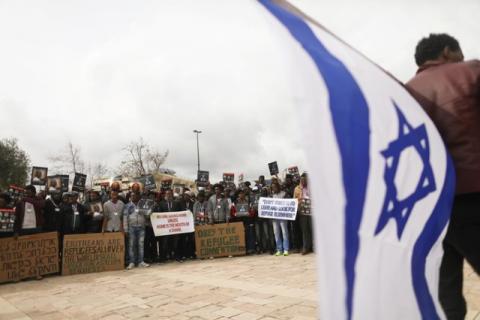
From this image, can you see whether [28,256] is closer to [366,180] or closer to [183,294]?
[183,294]

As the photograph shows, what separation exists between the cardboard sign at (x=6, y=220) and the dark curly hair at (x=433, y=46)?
29.7 ft

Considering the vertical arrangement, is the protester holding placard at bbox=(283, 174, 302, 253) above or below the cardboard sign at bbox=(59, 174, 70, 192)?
below

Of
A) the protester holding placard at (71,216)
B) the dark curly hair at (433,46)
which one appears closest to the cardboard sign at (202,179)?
the protester holding placard at (71,216)

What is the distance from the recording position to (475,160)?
183 cm

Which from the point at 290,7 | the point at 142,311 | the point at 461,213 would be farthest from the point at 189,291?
the point at 290,7

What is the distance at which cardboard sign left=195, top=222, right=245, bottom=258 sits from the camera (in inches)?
426

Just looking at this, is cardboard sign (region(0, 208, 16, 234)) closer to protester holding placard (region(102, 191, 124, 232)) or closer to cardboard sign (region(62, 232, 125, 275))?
cardboard sign (region(62, 232, 125, 275))

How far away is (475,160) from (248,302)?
142 inches

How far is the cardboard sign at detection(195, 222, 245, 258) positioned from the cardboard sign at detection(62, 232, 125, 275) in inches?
84.2

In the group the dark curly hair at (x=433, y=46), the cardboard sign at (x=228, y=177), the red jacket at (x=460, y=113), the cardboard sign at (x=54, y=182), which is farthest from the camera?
the cardboard sign at (x=228, y=177)

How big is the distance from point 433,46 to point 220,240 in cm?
939

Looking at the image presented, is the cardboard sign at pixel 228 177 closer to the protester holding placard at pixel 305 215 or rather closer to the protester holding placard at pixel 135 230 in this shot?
the protester holding placard at pixel 135 230

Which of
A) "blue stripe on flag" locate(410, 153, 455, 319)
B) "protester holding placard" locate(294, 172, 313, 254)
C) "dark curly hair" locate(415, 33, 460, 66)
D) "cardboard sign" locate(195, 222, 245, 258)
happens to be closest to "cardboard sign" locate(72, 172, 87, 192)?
"cardboard sign" locate(195, 222, 245, 258)

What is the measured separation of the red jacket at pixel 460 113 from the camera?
72.2 inches
